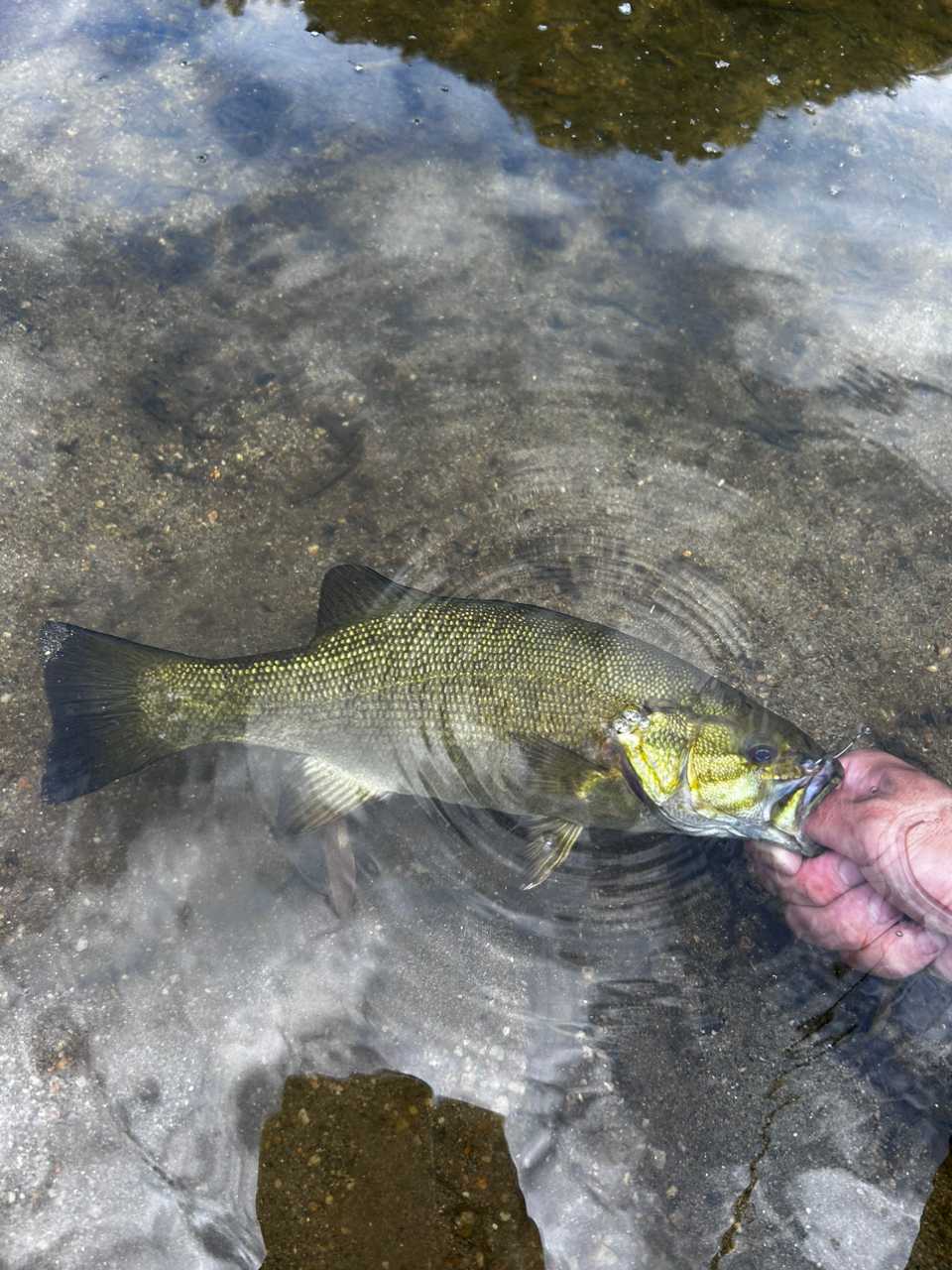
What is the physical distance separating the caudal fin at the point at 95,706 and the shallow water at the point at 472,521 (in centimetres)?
32

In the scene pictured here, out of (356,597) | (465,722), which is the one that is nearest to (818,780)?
(465,722)

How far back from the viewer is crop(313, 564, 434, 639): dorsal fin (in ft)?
10.3

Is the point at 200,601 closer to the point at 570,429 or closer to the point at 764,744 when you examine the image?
the point at 570,429

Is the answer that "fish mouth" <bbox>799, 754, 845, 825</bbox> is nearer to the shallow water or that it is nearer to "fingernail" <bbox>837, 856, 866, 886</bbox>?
"fingernail" <bbox>837, 856, 866, 886</bbox>

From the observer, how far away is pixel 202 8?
480 cm

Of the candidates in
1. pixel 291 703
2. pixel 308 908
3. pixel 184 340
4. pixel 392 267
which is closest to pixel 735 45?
pixel 392 267

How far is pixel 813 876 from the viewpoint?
9.52 feet

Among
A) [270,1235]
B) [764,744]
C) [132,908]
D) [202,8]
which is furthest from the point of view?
[202,8]

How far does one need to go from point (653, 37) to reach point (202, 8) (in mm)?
2771

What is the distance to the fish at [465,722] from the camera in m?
2.89

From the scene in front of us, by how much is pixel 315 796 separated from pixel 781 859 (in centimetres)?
180

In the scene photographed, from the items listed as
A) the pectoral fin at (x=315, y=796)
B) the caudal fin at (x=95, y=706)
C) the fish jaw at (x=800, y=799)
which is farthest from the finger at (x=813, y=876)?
the caudal fin at (x=95, y=706)

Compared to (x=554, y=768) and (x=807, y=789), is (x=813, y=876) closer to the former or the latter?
(x=807, y=789)

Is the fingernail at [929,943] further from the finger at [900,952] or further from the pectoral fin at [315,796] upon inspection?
the pectoral fin at [315,796]
